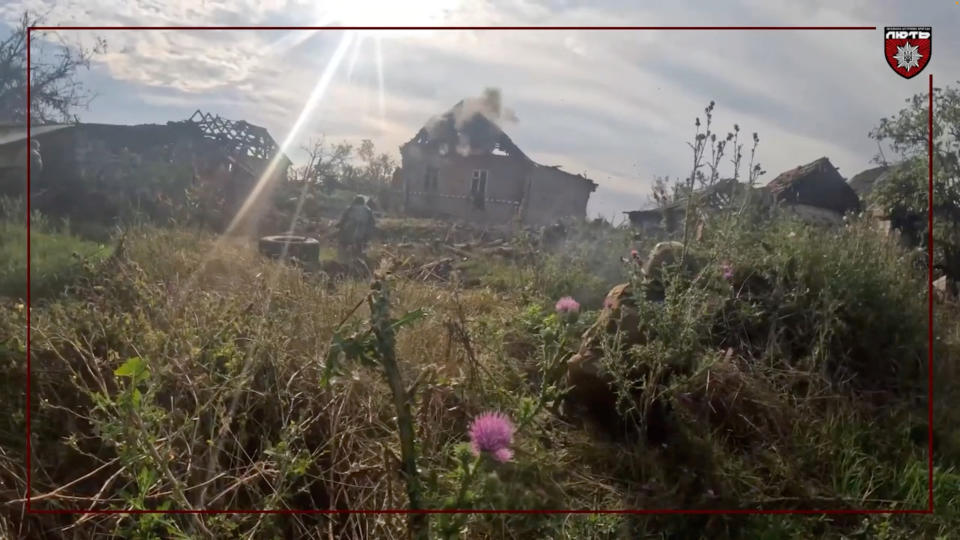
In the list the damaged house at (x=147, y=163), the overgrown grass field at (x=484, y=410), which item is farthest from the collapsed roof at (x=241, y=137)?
the overgrown grass field at (x=484, y=410)

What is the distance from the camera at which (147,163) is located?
45.1ft

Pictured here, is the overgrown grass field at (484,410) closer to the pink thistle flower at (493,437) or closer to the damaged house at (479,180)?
the pink thistle flower at (493,437)

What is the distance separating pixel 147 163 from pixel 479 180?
8.63m

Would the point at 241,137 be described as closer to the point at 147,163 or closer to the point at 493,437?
the point at 147,163

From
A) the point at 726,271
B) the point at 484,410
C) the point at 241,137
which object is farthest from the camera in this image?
the point at 241,137

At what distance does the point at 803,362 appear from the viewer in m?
3.20

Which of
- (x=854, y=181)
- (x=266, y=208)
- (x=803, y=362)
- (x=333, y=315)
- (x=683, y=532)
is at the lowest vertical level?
(x=683, y=532)

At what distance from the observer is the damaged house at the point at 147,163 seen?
37.0ft

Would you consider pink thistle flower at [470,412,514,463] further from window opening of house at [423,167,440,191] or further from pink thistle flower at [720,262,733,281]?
window opening of house at [423,167,440,191]

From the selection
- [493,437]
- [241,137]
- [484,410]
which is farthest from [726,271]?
[241,137]

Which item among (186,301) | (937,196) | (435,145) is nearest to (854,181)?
(937,196)

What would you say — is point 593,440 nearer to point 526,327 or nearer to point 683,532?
point 683,532

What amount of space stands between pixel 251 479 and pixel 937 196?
41.6ft

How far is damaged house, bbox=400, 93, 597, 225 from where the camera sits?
15.6m
